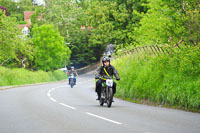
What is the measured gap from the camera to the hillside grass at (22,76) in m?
36.3

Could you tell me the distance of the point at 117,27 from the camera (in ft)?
187

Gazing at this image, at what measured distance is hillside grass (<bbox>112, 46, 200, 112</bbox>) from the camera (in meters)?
12.7

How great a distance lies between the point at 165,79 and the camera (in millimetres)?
14562

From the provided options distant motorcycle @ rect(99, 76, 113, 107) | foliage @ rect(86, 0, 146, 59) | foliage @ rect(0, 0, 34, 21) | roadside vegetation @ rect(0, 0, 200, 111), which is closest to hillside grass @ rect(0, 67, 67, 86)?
roadside vegetation @ rect(0, 0, 200, 111)

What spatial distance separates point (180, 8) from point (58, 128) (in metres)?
10.6

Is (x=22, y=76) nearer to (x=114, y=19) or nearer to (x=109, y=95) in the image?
(x=114, y=19)

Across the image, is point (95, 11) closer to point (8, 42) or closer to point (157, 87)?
point (8, 42)

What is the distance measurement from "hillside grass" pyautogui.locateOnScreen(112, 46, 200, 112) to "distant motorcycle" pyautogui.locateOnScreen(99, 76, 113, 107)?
201cm

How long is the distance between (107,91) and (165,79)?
243 cm

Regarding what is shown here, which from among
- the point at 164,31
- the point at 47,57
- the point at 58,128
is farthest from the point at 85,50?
the point at 58,128

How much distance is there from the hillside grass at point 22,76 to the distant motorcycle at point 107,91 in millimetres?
21801

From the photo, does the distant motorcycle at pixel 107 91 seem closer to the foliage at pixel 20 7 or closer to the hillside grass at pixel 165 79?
the hillside grass at pixel 165 79

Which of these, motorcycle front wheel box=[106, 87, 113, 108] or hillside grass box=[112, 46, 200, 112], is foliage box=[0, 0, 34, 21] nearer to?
hillside grass box=[112, 46, 200, 112]

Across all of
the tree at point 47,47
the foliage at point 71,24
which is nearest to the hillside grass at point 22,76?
the tree at point 47,47
